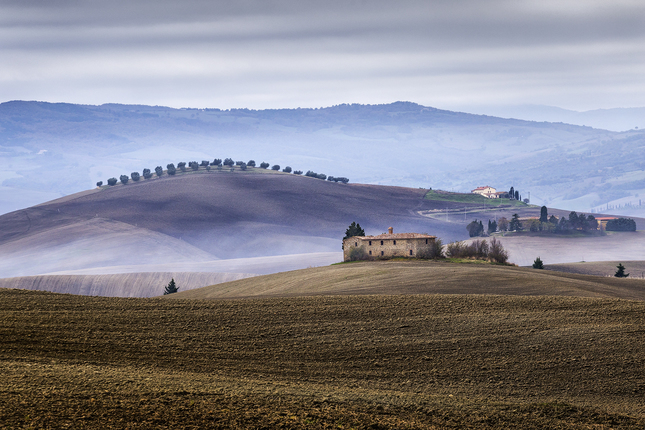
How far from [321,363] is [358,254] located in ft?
170

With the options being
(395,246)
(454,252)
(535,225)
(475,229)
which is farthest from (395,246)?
(535,225)

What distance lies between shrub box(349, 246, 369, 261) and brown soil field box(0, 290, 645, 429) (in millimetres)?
38076

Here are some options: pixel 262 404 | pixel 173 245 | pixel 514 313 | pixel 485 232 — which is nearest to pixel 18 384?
pixel 262 404

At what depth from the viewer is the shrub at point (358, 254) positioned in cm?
7744

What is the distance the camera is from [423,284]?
50.2m

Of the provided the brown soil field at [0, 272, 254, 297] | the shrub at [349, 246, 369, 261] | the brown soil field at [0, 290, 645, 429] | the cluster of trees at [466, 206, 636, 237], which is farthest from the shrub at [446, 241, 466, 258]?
the cluster of trees at [466, 206, 636, 237]

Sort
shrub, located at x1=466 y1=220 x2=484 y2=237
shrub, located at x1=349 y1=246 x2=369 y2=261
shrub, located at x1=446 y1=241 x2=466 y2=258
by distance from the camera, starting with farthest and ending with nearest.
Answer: shrub, located at x1=466 y1=220 x2=484 y2=237
shrub, located at x1=446 y1=241 x2=466 y2=258
shrub, located at x1=349 y1=246 x2=369 y2=261

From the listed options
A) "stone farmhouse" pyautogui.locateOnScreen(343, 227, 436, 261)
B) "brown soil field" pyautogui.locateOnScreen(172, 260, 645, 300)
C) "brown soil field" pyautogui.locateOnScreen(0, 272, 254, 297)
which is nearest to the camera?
"brown soil field" pyautogui.locateOnScreen(172, 260, 645, 300)

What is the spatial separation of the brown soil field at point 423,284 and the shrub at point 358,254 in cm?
1000

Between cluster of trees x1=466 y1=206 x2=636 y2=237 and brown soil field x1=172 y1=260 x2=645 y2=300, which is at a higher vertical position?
cluster of trees x1=466 y1=206 x2=636 y2=237

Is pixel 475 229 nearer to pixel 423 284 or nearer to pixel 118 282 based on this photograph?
pixel 118 282

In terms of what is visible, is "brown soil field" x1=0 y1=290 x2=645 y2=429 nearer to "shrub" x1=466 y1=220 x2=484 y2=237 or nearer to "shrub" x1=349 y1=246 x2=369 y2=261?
"shrub" x1=349 y1=246 x2=369 y2=261

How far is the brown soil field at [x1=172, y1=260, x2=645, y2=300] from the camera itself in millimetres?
47656

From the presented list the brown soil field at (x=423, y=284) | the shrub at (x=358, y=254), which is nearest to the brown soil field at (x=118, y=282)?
the shrub at (x=358, y=254)
